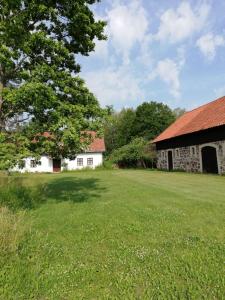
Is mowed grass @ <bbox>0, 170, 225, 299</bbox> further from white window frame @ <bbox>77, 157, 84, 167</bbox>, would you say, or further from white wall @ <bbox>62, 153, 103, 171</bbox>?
white window frame @ <bbox>77, 157, 84, 167</bbox>

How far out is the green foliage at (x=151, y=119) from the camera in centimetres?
4475

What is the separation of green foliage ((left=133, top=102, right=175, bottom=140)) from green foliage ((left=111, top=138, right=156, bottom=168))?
589 cm

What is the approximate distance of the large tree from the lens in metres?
7.32

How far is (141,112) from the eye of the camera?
4581cm

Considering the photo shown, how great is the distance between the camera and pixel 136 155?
1485 inches

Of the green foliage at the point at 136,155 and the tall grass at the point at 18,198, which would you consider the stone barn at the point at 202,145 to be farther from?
the tall grass at the point at 18,198

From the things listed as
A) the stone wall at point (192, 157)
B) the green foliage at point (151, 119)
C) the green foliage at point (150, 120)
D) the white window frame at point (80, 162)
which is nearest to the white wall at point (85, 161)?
the white window frame at point (80, 162)

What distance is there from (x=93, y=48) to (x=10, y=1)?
3.49 metres

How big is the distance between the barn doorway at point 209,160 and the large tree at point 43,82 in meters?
15.2

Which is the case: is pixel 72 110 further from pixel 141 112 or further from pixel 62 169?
pixel 141 112

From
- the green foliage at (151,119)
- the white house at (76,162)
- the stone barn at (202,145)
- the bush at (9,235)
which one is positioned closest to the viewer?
the bush at (9,235)

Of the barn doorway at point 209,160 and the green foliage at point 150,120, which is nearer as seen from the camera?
the barn doorway at point 209,160

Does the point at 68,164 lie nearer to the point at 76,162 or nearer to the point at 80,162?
the point at 76,162

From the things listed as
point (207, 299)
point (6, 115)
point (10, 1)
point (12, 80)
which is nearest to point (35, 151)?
point (6, 115)
